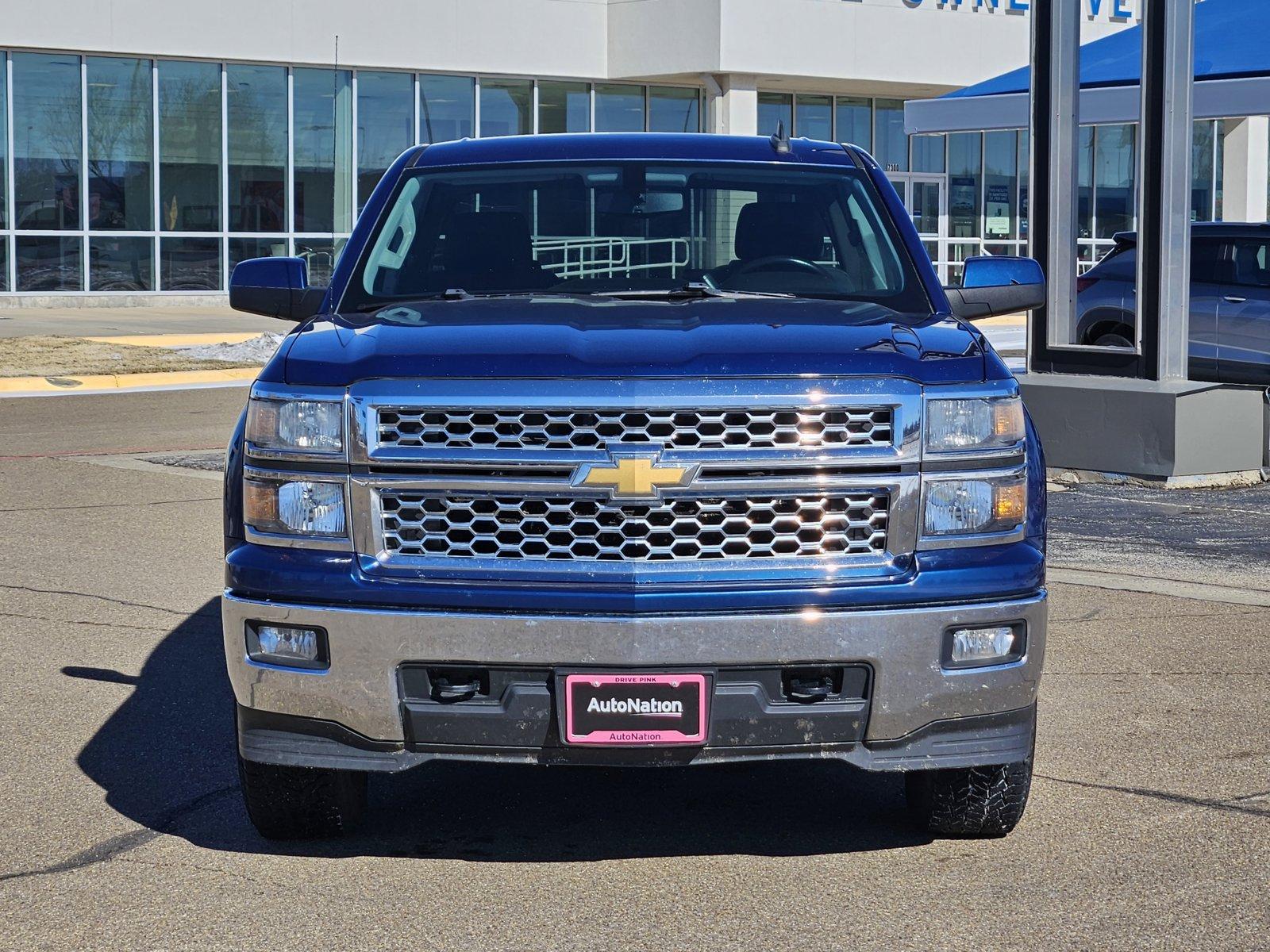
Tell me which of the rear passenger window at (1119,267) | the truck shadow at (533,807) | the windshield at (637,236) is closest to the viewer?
the truck shadow at (533,807)

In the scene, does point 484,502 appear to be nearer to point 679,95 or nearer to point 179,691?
point 179,691

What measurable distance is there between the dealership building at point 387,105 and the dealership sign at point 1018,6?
54 mm

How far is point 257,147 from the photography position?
33500 mm

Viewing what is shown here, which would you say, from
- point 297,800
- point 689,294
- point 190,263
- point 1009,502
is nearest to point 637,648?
point 1009,502

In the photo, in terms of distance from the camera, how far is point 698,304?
5.05 meters

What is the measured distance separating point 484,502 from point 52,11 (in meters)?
30.1

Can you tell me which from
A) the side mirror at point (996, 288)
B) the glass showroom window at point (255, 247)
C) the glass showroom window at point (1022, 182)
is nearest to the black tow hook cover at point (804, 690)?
the side mirror at point (996, 288)

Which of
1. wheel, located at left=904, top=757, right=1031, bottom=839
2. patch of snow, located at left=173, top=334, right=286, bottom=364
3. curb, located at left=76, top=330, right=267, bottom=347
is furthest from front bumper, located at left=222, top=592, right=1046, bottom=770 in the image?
curb, located at left=76, top=330, right=267, bottom=347

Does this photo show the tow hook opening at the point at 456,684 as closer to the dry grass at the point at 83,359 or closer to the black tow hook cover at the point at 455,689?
the black tow hook cover at the point at 455,689

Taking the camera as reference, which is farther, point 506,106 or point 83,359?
point 506,106

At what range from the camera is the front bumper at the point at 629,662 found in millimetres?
4156

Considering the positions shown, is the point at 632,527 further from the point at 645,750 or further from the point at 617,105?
the point at 617,105

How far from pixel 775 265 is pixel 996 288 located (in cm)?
78

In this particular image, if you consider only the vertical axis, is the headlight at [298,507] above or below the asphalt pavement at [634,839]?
above
